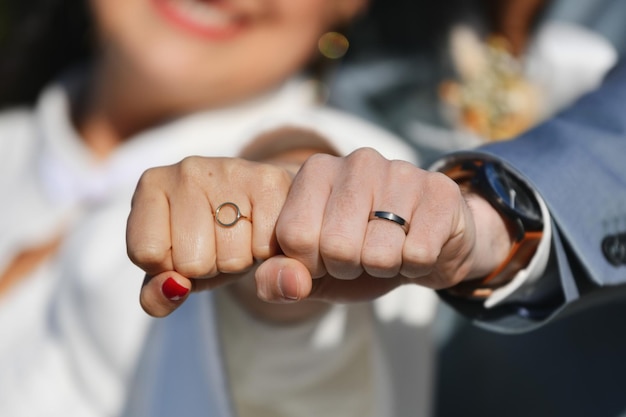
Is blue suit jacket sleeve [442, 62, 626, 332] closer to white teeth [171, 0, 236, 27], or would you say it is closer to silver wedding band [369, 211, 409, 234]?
silver wedding band [369, 211, 409, 234]

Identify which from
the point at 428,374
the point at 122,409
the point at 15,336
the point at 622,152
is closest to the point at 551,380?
the point at 428,374

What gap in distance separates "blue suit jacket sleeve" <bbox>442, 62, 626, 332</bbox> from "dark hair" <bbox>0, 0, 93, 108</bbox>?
93cm

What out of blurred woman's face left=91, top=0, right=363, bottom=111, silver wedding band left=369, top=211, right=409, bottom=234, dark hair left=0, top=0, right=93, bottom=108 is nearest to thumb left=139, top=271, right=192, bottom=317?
silver wedding band left=369, top=211, right=409, bottom=234

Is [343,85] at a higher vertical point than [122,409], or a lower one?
higher

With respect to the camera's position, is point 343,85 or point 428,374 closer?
point 428,374

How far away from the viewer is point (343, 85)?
3.46ft

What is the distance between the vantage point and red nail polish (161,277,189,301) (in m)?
0.48

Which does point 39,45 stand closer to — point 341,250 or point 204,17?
point 204,17

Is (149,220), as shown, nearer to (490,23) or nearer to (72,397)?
(72,397)

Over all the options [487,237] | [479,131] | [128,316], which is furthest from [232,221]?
[479,131]

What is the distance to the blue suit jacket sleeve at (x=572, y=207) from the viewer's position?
58 centimetres

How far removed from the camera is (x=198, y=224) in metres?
0.48

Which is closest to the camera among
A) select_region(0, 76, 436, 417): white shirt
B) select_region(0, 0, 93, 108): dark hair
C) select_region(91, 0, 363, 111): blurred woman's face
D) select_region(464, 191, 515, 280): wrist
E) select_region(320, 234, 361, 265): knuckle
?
select_region(320, 234, 361, 265): knuckle

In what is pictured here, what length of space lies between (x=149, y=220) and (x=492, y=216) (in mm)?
224
